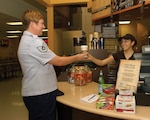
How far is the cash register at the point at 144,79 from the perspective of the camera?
1791 millimetres

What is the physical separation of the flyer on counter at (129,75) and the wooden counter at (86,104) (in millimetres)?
211

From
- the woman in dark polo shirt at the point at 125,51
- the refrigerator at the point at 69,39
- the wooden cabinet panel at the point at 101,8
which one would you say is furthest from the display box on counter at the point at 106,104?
the refrigerator at the point at 69,39

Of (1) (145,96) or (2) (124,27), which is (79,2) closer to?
(2) (124,27)

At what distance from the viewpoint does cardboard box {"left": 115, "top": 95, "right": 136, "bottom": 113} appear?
163 centimetres

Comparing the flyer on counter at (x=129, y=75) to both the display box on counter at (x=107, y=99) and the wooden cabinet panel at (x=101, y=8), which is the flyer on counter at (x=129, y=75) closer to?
the display box on counter at (x=107, y=99)

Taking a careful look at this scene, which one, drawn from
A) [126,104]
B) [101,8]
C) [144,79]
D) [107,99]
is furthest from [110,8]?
[126,104]

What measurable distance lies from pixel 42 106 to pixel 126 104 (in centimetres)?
83

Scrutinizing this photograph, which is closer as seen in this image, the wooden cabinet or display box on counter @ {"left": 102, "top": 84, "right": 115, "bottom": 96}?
display box on counter @ {"left": 102, "top": 84, "right": 115, "bottom": 96}

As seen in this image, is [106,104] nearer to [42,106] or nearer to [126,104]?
[126,104]

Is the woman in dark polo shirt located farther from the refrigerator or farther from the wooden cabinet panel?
the refrigerator

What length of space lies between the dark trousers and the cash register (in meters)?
0.81

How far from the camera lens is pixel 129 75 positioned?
193 centimetres

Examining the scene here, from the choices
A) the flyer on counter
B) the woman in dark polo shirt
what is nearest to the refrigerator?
the woman in dark polo shirt

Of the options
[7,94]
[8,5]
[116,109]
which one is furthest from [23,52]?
[7,94]
